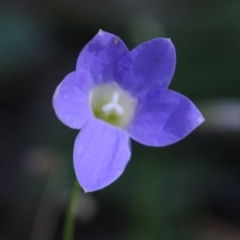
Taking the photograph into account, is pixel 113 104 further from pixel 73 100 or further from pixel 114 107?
pixel 73 100

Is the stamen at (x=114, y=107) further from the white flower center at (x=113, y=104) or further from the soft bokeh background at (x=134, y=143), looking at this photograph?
the soft bokeh background at (x=134, y=143)

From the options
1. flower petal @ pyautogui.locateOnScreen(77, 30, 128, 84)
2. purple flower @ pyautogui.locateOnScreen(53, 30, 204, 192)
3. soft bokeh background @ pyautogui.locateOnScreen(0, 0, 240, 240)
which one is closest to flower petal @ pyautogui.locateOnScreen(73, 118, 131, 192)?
purple flower @ pyautogui.locateOnScreen(53, 30, 204, 192)

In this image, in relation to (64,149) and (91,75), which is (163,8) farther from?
(91,75)

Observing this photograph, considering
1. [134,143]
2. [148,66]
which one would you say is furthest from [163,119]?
[134,143]

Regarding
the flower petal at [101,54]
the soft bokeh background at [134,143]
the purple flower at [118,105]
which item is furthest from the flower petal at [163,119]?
the soft bokeh background at [134,143]

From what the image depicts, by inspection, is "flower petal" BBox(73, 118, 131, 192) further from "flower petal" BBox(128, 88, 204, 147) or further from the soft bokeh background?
the soft bokeh background

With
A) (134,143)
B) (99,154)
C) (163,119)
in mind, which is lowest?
(99,154)

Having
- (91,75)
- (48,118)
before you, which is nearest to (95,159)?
(91,75)
